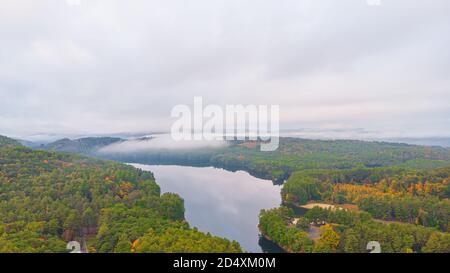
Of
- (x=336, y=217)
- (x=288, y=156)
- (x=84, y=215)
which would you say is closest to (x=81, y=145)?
(x=288, y=156)

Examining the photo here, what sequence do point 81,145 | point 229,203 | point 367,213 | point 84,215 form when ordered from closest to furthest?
point 84,215
point 367,213
point 229,203
point 81,145

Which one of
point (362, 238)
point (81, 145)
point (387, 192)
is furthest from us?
point (81, 145)

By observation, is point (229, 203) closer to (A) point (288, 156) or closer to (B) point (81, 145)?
(A) point (288, 156)

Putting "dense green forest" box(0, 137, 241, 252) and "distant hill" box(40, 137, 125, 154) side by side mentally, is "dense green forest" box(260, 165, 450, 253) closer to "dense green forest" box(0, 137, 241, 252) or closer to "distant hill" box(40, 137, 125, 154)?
"dense green forest" box(0, 137, 241, 252)

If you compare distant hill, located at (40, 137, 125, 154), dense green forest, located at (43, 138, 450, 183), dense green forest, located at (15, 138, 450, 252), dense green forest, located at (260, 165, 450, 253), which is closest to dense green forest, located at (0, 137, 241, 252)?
dense green forest, located at (15, 138, 450, 252)

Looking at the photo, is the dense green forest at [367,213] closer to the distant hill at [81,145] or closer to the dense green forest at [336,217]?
the dense green forest at [336,217]

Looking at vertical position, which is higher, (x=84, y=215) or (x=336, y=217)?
(x=84, y=215)

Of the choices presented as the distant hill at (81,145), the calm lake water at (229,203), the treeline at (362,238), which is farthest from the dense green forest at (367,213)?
the distant hill at (81,145)
